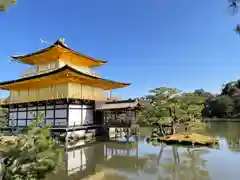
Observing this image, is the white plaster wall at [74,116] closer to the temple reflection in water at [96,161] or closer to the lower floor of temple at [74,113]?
the lower floor of temple at [74,113]

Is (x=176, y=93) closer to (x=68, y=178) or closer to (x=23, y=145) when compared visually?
(x=68, y=178)

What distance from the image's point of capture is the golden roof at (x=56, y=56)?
17264 mm

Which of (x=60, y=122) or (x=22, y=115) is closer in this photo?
(x=60, y=122)

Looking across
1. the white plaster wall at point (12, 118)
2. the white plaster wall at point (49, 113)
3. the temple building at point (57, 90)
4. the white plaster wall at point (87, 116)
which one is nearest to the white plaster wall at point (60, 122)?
the temple building at point (57, 90)

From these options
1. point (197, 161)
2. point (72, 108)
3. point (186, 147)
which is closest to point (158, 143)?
point (186, 147)

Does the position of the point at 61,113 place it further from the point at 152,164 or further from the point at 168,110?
the point at 152,164

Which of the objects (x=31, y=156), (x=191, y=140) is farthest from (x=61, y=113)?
(x=31, y=156)

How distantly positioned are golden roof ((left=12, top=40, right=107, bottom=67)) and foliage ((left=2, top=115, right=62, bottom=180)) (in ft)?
45.0

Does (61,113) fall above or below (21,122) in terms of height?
above

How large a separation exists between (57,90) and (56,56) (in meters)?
3.54

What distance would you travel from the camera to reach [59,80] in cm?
1558

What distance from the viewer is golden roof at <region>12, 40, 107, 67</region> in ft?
56.6

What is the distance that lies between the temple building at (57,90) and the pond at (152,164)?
3782 millimetres

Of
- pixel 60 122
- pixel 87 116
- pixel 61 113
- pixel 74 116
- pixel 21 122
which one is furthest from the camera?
pixel 21 122
